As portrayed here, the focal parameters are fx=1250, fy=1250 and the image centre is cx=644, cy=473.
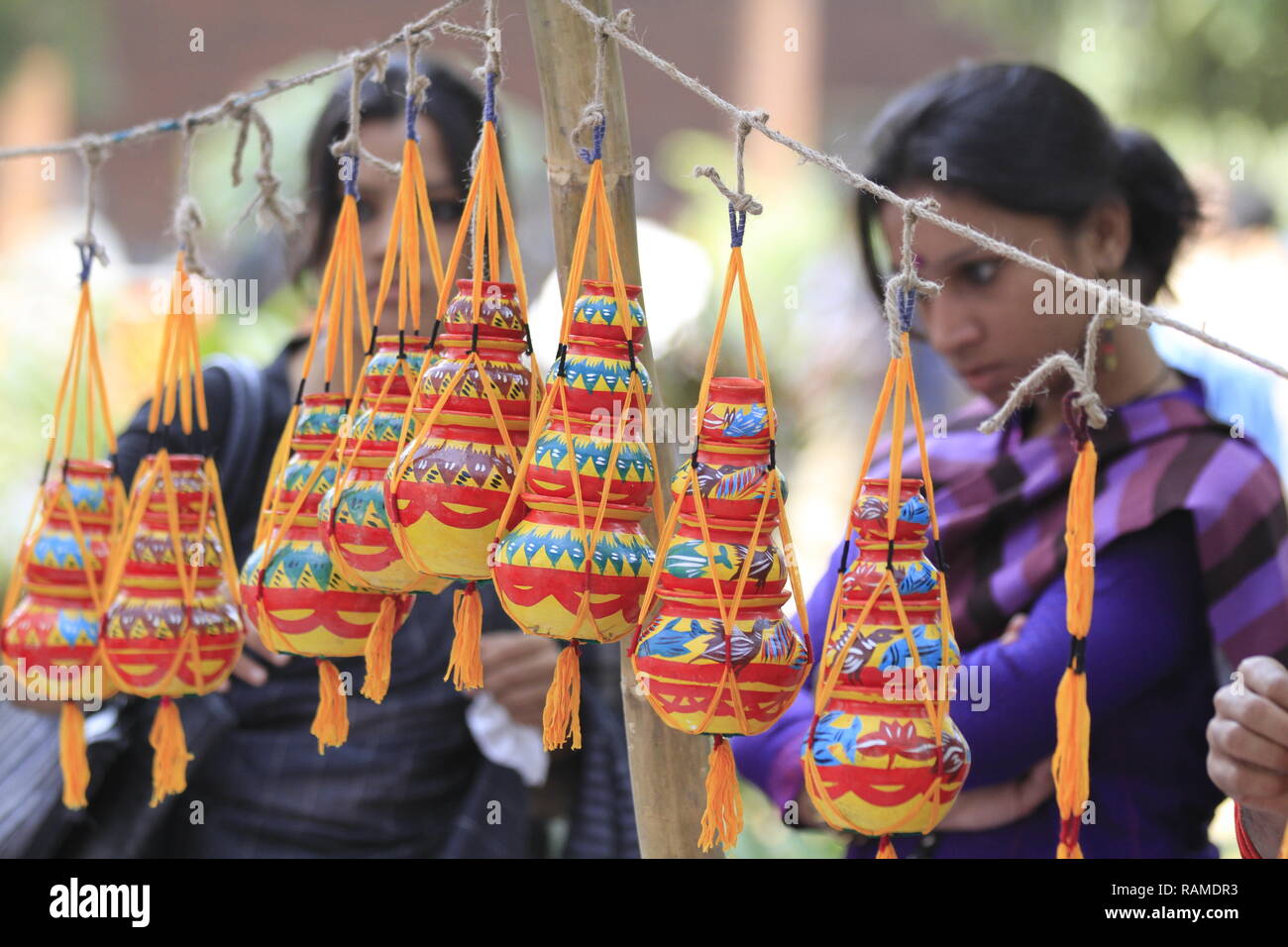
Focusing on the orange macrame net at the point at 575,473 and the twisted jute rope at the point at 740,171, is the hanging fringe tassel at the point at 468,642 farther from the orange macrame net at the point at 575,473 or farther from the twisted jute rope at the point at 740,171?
the twisted jute rope at the point at 740,171

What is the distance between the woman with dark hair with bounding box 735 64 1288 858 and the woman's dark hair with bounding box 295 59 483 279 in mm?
525

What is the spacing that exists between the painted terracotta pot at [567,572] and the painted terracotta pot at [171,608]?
0.38 metres

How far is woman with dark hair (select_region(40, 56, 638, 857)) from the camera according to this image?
1595mm

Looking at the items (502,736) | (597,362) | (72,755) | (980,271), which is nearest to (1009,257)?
(597,362)

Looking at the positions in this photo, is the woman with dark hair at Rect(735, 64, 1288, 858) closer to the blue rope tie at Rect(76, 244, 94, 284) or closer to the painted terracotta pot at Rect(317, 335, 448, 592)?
the painted terracotta pot at Rect(317, 335, 448, 592)

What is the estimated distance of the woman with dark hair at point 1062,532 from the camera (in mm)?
1335

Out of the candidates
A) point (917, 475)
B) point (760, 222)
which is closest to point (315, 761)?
point (917, 475)

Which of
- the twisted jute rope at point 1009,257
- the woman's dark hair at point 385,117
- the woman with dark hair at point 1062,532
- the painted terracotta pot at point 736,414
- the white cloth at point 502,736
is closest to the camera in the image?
the twisted jute rope at point 1009,257

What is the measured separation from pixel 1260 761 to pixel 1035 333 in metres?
0.54

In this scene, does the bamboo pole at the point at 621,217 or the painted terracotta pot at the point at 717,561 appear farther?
the bamboo pole at the point at 621,217

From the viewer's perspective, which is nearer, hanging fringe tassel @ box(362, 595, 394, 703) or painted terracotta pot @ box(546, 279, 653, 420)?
painted terracotta pot @ box(546, 279, 653, 420)

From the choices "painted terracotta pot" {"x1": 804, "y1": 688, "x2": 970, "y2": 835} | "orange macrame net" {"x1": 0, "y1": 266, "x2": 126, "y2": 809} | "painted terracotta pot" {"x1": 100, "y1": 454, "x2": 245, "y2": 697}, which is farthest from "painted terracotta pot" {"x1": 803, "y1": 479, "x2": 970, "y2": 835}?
"orange macrame net" {"x1": 0, "y1": 266, "x2": 126, "y2": 809}

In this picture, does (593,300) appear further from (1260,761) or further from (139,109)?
(139,109)

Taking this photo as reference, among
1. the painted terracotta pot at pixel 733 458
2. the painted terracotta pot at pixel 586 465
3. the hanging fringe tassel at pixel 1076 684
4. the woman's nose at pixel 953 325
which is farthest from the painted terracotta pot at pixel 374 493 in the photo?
the woman's nose at pixel 953 325
